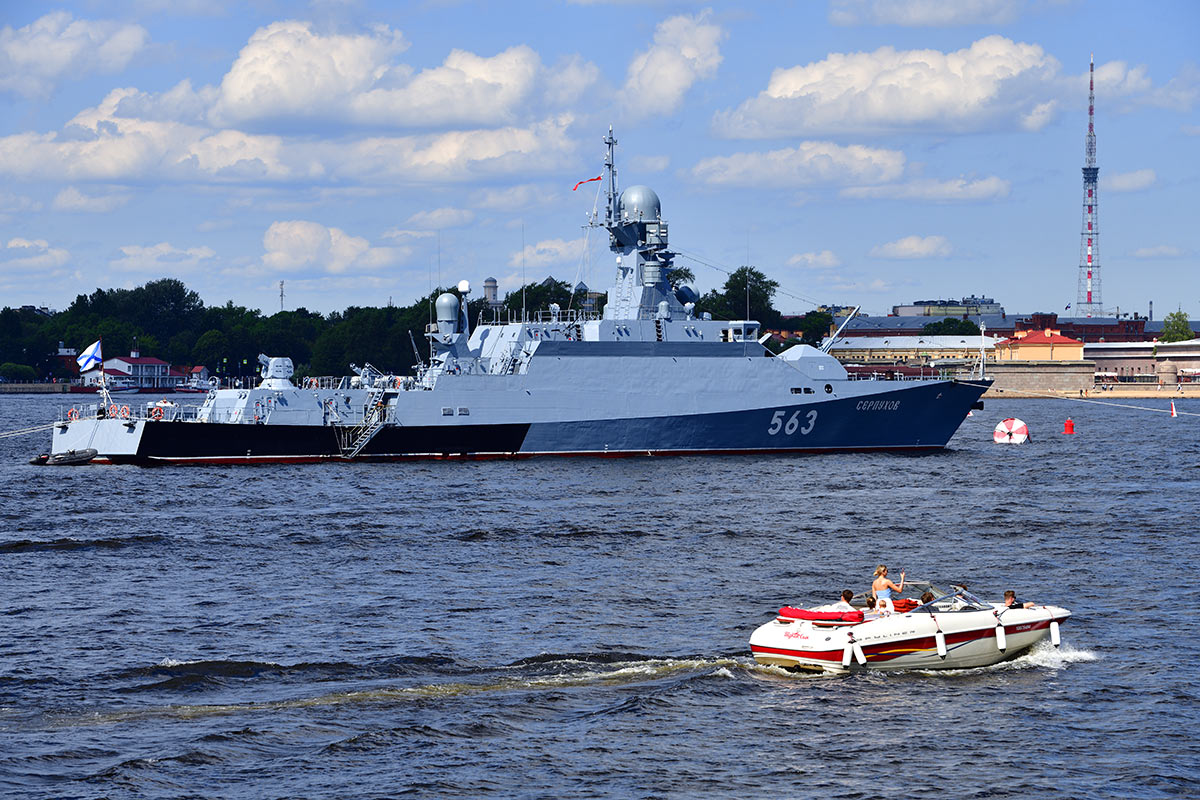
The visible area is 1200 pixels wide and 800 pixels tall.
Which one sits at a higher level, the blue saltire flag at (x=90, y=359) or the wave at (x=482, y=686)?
the blue saltire flag at (x=90, y=359)

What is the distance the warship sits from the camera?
50969 mm

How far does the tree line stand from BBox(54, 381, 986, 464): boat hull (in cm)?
7457

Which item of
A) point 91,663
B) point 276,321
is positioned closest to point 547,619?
point 91,663

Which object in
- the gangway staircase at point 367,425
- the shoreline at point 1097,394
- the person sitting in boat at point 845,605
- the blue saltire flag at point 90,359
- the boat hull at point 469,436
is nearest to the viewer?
the person sitting in boat at point 845,605

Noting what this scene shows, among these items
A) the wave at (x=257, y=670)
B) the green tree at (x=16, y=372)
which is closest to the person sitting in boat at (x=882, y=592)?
the wave at (x=257, y=670)

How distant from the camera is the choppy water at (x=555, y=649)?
1662 centimetres

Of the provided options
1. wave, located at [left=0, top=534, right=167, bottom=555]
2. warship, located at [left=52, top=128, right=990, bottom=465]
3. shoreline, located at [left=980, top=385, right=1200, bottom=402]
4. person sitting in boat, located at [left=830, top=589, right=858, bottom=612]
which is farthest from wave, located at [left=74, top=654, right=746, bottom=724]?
shoreline, located at [left=980, top=385, right=1200, bottom=402]

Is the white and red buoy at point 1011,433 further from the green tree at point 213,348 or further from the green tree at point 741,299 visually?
the green tree at point 213,348

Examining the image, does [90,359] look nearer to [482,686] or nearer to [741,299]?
[482,686]

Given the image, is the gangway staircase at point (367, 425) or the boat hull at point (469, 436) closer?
the boat hull at point (469, 436)

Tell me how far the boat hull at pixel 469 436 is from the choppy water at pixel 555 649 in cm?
837

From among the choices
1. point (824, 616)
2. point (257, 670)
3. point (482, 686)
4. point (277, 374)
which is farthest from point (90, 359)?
point (824, 616)

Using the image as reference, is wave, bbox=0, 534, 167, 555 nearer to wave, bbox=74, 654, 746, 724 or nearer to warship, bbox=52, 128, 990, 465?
wave, bbox=74, 654, 746, 724

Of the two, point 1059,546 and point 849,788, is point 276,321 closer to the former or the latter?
point 1059,546
